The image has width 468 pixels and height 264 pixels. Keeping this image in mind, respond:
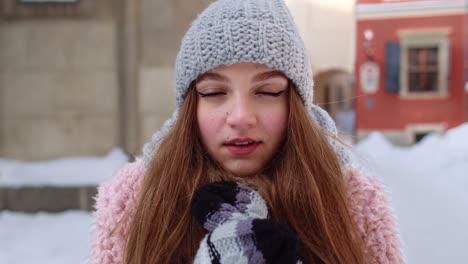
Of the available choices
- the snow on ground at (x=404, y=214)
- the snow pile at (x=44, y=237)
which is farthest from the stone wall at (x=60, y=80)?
the snow pile at (x=44, y=237)

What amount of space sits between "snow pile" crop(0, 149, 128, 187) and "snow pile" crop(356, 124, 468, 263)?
2177mm

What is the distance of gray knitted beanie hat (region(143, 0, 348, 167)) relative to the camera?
1.11 m

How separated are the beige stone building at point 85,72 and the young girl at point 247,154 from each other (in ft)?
11.2

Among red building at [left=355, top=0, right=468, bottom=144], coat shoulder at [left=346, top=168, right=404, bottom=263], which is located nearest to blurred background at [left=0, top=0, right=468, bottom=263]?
coat shoulder at [left=346, top=168, right=404, bottom=263]

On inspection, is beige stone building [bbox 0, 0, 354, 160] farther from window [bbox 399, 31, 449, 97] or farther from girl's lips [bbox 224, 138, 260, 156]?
window [bbox 399, 31, 449, 97]

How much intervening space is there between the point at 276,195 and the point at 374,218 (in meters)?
0.30

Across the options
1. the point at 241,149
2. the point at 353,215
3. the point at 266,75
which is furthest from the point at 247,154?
the point at 353,215

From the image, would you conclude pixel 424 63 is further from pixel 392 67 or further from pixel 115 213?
pixel 115 213

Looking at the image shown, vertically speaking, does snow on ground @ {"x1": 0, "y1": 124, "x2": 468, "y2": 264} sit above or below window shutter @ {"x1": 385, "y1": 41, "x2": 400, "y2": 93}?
below

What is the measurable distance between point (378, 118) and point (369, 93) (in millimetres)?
533

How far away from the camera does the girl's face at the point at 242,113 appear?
112 cm

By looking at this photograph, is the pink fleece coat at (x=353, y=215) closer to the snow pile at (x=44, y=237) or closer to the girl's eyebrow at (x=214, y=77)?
the girl's eyebrow at (x=214, y=77)

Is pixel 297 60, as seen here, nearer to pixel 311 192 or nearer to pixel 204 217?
pixel 311 192

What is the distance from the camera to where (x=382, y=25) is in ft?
33.1
